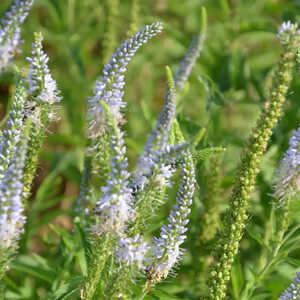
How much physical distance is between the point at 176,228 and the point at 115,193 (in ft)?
0.95

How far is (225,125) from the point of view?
454 cm

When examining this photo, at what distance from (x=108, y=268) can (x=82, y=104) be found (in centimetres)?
259

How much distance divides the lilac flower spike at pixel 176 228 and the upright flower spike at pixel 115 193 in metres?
0.16

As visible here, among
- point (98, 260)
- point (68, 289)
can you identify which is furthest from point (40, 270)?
point (98, 260)

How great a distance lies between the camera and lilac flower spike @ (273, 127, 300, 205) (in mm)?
1958

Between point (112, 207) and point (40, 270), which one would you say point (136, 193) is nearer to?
point (112, 207)

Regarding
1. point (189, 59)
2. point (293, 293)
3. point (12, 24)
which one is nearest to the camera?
point (293, 293)

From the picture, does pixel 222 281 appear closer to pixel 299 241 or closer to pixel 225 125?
pixel 299 241

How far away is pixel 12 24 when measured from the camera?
2.12 metres

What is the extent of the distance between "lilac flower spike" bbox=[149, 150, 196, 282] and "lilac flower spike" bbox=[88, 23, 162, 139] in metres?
0.38

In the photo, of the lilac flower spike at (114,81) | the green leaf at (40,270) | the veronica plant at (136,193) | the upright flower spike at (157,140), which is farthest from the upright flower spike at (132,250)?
the green leaf at (40,270)

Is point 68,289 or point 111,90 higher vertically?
point 111,90

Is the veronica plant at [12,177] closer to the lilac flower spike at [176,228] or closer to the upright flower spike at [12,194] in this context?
the upright flower spike at [12,194]

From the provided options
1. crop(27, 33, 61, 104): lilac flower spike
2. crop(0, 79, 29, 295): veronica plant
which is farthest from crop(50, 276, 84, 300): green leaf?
crop(27, 33, 61, 104): lilac flower spike
